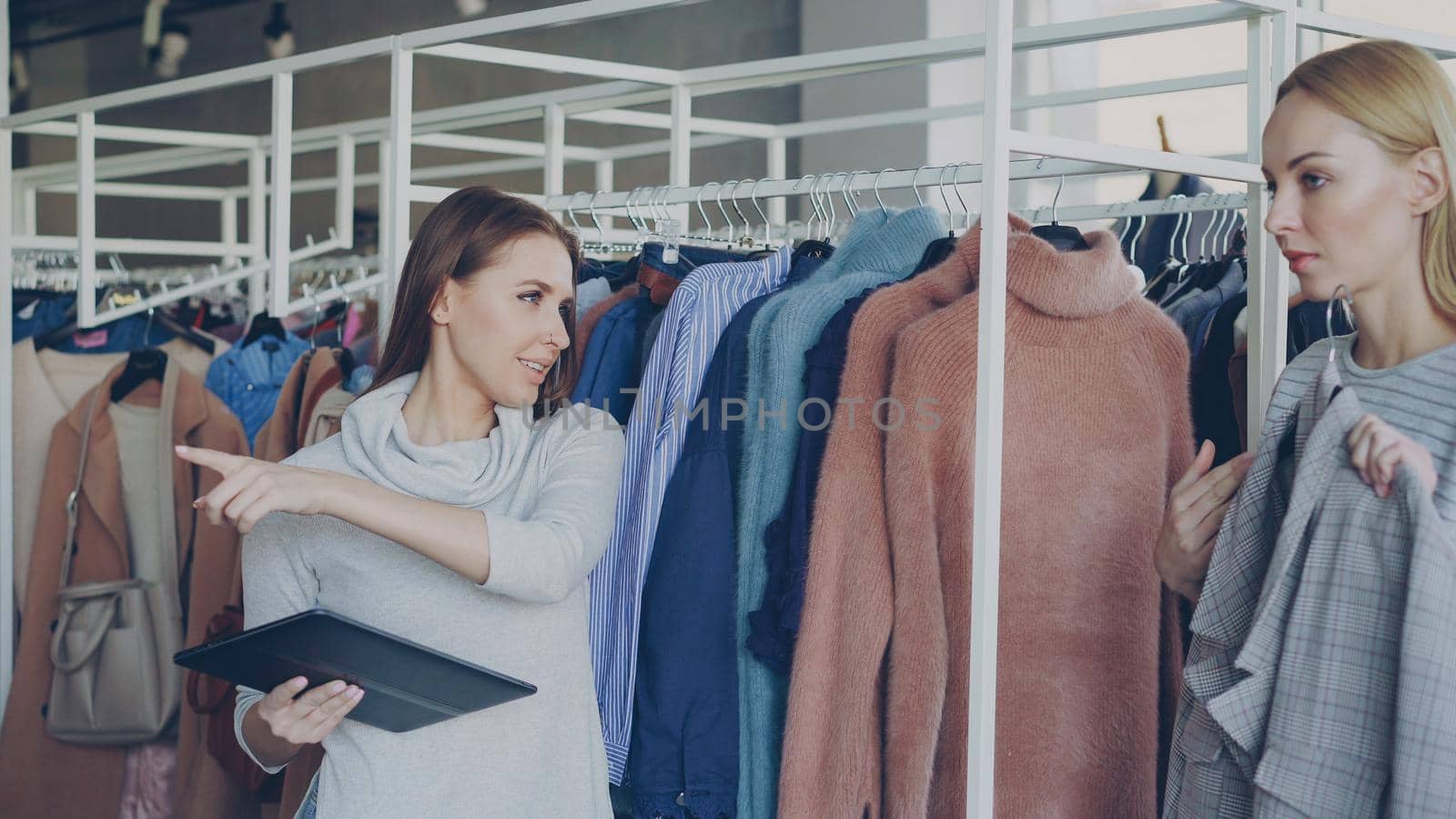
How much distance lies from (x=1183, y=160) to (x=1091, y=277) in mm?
172

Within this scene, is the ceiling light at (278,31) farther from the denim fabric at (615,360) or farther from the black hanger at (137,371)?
the denim fabric at (615,360)

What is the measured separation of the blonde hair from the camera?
128cm

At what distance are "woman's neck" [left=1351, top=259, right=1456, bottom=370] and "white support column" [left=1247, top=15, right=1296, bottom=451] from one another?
0.30 metres

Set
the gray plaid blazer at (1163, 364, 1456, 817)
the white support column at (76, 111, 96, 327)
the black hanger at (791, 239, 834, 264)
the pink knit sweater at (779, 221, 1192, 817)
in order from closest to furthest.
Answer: the gray plaid blazer at (1163, 364, 1456, 817) → the pink knit sweater at (779, 221, 1192, 817) → the black hanger at (791, 239, 834, 264) → the white support column at (76, 111, 96, 327)

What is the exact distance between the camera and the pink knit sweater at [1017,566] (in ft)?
5.39

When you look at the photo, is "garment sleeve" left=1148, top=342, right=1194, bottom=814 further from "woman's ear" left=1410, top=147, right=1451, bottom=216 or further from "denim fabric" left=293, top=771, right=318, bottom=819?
"denim fabric" left=293, top=771, right=318, bottom=819

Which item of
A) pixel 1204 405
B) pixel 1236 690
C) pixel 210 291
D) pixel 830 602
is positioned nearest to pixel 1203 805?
pixel 1236 690

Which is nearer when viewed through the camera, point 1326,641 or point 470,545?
point 1326,641

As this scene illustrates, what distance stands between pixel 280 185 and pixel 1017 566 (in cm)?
146

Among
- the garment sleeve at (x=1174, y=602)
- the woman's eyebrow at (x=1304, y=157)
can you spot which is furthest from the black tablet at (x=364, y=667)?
the woman's eyebrow at (x=1304, y=157)

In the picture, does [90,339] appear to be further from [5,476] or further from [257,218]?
[257,218]

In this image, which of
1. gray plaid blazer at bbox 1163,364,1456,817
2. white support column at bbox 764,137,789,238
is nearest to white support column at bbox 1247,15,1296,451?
gray plaid blazer at bbox 1163,364,1456,817

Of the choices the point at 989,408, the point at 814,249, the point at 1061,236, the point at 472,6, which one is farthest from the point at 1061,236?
the point at 472,6

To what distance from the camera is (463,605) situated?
157 centimetres
